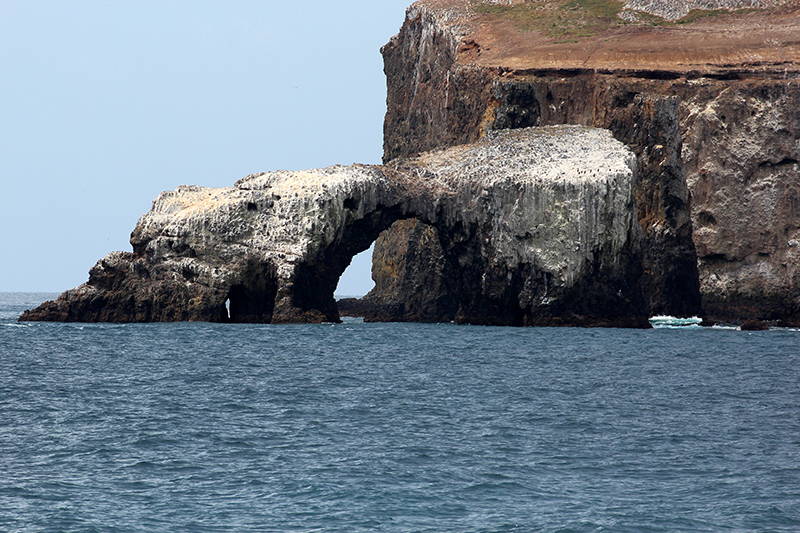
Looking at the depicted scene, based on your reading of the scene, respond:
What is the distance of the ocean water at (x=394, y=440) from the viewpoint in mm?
17141

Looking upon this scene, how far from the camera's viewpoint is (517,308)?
59125mm

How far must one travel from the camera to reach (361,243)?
192 ft

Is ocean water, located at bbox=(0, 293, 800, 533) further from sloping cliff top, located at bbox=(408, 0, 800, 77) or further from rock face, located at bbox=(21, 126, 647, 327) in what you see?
sloping cliff top, located at bbox=(408, 0, 800, 77)

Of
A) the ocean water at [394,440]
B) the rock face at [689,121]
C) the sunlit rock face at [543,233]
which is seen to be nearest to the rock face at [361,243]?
the sunlit rock face at [543,233]

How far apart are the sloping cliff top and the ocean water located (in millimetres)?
41772

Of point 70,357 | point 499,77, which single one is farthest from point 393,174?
point 70,357

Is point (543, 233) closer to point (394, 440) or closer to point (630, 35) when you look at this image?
point (394, 440)

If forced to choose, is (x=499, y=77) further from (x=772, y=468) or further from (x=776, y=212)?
(x=772, y=468)

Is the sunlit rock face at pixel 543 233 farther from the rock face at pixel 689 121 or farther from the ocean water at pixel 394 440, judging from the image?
the ocean water at pixel 394 440

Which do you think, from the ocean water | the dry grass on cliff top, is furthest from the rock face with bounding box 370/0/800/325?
the ocean water

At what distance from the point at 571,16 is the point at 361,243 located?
44.5 metres

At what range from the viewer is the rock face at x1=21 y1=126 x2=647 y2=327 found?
5541 cm

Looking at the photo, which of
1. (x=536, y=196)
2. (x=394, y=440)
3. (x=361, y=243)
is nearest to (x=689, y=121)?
(x=536, y=196)

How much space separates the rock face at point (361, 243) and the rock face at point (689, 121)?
11.7m
